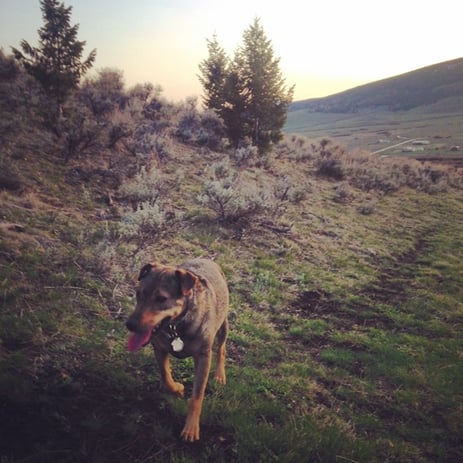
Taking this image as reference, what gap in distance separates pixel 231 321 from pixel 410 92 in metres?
149

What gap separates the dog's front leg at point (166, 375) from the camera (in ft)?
11.4

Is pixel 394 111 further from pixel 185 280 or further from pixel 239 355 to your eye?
pixel 185 280

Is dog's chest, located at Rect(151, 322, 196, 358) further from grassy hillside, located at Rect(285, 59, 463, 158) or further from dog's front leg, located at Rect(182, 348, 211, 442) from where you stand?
grassy hillside, located at Rect(285, 59, 463, 158)

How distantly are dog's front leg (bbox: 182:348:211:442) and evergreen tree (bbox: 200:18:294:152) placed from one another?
57.3 feet

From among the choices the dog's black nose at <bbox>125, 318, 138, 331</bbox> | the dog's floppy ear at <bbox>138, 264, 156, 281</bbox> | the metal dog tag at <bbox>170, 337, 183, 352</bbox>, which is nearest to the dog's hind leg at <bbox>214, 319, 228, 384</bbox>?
the metal dog tag at <bbox>170, 337, 183, 352</bbox>

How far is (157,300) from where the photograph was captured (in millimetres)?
3105

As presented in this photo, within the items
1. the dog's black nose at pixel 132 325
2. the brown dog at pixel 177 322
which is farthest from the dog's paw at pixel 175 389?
the dog's black nose at pixel 132 325

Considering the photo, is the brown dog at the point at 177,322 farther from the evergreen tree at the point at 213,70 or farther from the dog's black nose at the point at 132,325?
the evergreen tree at the point at 213,70

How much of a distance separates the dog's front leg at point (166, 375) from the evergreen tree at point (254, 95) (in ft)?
56.7

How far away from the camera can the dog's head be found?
292cm

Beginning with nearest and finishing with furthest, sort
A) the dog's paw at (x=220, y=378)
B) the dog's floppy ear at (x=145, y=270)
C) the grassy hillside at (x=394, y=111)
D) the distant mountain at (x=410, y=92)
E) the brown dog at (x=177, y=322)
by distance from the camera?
the brown dog at (x=177, y=322)
the dog's floppy ear at (x=145, y=270)
the dog's paw at (x=220, y=378)
the grassy hillside at (x=394, y=111)
the distant mountain at (x=410, y=92)

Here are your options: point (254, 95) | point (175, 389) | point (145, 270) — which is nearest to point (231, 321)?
point (175, 389)

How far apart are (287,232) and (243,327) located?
5452mm

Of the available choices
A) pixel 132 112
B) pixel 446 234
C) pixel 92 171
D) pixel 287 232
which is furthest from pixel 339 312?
pixel 132 112
